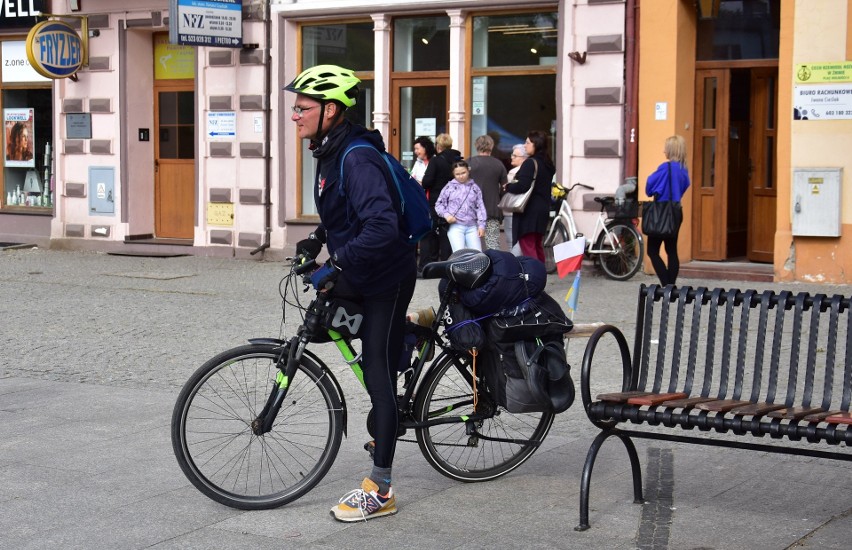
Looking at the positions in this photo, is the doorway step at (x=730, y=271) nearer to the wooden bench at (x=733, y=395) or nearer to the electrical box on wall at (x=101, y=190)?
the electrical box on wall at (x=101, y=190)

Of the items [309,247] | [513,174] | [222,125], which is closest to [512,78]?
[513,174]

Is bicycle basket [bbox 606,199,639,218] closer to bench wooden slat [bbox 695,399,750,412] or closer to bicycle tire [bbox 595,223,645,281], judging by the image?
bicycle tire [bbox 595,223,645,281]

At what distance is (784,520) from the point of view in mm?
5465

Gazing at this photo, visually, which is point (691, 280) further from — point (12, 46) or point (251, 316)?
point (12, 46)

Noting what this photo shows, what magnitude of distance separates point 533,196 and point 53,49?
28.2 ft

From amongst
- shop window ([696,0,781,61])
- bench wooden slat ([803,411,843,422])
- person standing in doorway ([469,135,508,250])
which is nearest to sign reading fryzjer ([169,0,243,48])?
person standing in doorway ([469,135,508,250])

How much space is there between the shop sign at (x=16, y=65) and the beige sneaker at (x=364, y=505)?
54.2ft

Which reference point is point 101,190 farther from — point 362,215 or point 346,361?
point 362,215

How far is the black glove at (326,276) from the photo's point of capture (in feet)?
17.9

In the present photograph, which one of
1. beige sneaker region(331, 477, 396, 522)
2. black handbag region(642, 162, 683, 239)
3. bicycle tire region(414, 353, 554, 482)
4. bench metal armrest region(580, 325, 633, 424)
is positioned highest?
black handbag region(642, 162, 683, 239)

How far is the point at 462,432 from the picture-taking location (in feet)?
20.0

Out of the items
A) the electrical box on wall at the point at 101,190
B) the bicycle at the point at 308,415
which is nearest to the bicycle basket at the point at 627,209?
the electrical box on wall at the point at 101,190

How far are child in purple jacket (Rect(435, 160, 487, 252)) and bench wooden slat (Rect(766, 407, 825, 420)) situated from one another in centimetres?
917

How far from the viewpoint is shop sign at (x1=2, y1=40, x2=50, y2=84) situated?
2066 centimetres
